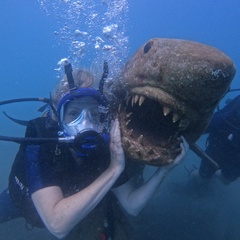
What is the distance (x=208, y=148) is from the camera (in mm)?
6668

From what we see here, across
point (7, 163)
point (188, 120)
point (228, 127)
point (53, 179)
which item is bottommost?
point (7, 163)

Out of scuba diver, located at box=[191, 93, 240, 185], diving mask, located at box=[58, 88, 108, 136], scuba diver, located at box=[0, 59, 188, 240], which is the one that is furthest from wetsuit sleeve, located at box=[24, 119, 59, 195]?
scuba diver, located at box=[191, 93, 240, 185]

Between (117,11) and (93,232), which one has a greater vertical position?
(117,11)

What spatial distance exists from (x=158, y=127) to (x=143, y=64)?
2.57 feet

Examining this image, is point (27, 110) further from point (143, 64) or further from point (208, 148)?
point (143, 64)

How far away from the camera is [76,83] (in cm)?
349

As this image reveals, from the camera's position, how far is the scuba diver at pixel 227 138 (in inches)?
225

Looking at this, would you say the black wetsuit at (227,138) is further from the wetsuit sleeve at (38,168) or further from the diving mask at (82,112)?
the wetsuit sleeve at (38,168)

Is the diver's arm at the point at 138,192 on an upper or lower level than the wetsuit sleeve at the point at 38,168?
lower

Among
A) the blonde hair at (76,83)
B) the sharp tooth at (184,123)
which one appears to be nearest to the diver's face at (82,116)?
the blonde hair at (76,83)

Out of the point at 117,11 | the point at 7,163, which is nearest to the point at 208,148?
the point at 117,11

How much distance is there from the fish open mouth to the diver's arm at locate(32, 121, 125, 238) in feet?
0.52

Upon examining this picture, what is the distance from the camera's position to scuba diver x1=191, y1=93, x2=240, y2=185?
571 cm

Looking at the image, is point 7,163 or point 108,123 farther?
point 7,163
